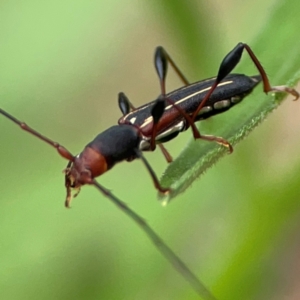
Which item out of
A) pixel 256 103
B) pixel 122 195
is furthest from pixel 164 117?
pixel 122 195

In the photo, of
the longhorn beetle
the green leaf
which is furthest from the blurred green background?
the longhorn beetle

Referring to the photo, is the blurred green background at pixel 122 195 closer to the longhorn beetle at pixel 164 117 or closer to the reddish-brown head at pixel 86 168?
the longhorn beetle at pixel 164 117

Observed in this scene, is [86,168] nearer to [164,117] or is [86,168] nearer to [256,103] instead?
[164,117]

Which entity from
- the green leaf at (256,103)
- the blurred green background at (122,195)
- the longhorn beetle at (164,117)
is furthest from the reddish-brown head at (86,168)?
the blurred green background at (122,195)

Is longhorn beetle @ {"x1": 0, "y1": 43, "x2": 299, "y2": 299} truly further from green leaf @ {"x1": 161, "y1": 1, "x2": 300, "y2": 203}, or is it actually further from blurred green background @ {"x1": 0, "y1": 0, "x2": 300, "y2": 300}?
blurred green background @ {"x1": 0, "y1": 0, "x2": 300, "y2": 300}

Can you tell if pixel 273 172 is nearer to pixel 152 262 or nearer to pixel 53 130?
pixel 152 262
